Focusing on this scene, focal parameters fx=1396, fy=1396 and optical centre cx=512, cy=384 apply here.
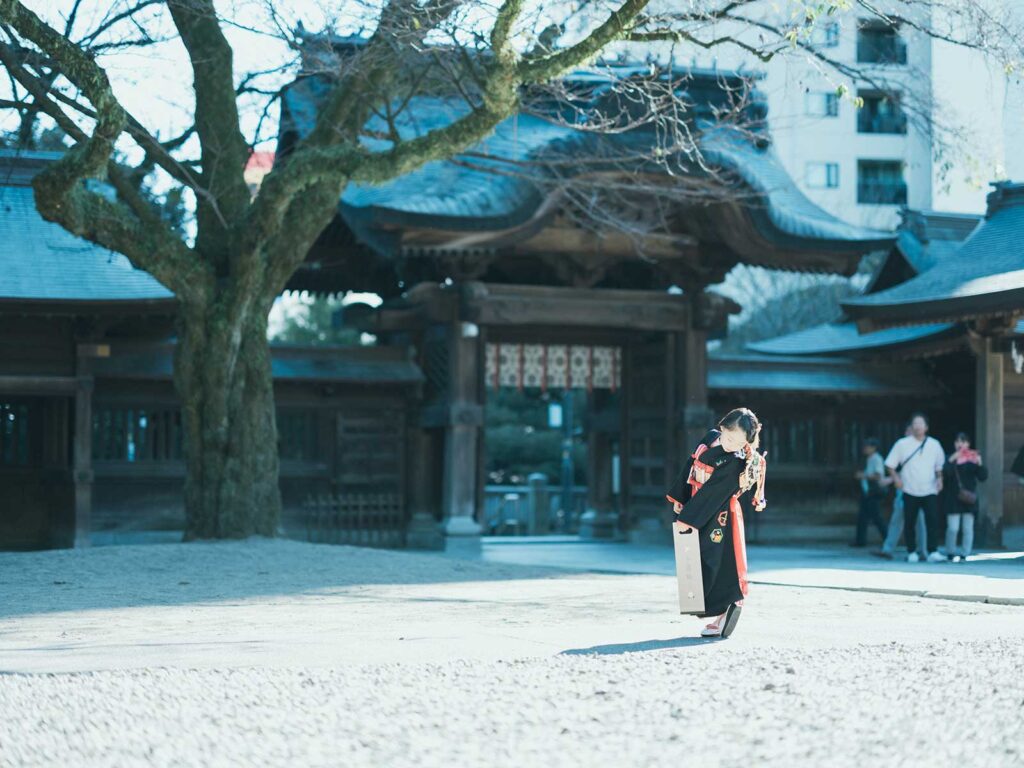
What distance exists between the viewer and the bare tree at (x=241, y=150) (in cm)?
1281

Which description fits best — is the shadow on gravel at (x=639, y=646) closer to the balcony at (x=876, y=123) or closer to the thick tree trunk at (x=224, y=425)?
the thick tree trunk at (x=224, y=425)

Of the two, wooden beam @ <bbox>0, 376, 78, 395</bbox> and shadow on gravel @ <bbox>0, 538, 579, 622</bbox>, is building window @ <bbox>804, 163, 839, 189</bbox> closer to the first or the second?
wooden beam @ <bbox>0, 376, 78, 395</bbox>

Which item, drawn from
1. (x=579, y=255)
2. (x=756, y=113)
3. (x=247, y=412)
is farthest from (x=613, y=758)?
(x=756, y=113)

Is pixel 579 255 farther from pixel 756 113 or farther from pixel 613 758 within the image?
pixel 613 758

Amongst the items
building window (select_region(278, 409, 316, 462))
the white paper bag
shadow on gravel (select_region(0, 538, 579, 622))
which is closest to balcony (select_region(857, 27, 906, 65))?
shadow on gravel (select_region(0, 538, 579, 622))

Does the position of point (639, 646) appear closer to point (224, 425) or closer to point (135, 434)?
point (224, 425)

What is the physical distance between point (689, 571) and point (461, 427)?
10385 millimetres

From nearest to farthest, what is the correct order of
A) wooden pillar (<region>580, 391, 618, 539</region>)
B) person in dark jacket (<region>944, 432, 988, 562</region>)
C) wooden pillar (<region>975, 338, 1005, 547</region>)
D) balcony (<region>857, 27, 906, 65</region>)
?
person in dark jacket (<region>944, 432, 988, 562</region>), balcony (<region>857, 27, 906, 65</region>), wooden pillar (<region>975, 338, 1005, 547</region>), wooden pillar (<region>580, 391, 618, 539</region>)

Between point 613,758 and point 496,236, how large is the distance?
13.5 meters

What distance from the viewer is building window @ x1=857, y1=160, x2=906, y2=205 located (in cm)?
4622

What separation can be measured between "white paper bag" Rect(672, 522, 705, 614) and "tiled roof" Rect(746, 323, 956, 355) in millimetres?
12128

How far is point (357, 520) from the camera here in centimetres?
1978

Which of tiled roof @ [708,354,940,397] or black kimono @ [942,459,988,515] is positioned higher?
tiled roof @ [708,354,940,397]

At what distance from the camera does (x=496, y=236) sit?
17953 mm
